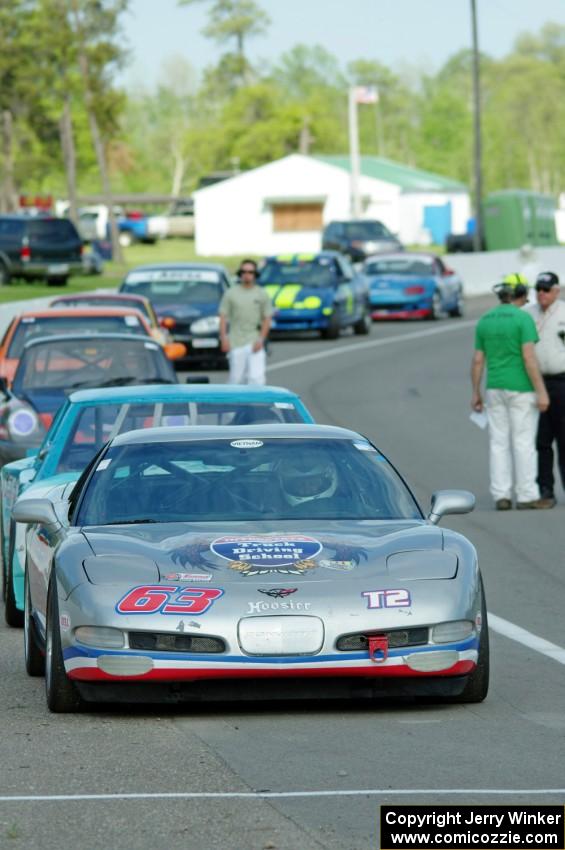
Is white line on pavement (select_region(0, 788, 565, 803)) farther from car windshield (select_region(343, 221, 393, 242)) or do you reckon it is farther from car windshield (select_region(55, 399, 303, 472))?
car windshield (select_region(343, 221, 393, 242))

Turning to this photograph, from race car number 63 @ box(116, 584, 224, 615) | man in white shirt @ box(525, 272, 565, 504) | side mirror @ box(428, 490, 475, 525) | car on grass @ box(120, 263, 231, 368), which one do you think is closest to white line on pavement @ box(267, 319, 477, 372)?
car on grass @ box(120, 263, 231, 368)

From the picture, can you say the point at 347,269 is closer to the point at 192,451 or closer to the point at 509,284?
the point at 509,284

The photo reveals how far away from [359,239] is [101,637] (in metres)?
59.8

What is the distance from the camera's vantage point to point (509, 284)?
15.5m

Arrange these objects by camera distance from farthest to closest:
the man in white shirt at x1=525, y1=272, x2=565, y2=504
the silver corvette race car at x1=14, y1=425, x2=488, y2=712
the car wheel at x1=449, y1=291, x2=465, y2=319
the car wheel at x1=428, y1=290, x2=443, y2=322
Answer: the car wheel at x1=449, y1=291, x2=465, y2=319 → the car wheel at x1=428, y1=290, x2=443, y2=322 → the man in white shirt at x1=525, y1=272, x2=565, y2=504 → the silver corvette race car at x1=14, y1=425, x2=488, y2=712

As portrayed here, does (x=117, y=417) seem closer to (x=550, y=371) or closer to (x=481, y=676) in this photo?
(x=481, y=676)

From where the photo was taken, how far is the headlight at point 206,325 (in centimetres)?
3092

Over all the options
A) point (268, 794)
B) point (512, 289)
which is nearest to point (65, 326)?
point (512, 289)

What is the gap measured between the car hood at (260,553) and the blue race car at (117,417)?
2.58 m

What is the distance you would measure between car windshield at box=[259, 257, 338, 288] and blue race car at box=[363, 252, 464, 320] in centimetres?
583

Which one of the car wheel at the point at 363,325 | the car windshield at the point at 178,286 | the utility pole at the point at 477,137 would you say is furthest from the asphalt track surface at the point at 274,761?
the utility pole at the point at 477,137

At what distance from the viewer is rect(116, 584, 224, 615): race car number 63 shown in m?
7.61

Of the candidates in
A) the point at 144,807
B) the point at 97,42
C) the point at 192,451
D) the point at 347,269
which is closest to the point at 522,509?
the point at 192,451

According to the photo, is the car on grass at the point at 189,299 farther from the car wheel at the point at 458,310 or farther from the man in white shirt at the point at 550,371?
the man in white shirt at the point at 550,371
